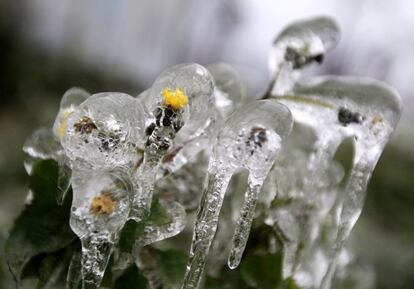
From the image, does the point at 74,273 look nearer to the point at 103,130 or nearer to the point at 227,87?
the point at 103,130

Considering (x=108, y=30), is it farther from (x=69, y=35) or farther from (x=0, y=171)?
(x=0, y=171)

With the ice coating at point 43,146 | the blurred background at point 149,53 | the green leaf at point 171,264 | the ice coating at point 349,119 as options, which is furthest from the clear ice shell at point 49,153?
the blurred background at point 149,53

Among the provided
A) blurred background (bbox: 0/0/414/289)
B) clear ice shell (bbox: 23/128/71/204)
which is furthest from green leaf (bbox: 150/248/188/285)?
blurred background (bbox: 0/0/414/289)

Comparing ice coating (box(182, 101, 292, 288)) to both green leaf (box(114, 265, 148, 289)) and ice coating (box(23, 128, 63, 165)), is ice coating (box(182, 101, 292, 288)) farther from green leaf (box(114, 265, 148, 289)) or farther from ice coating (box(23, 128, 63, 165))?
ice coating (box(23, 128, 63, 165))

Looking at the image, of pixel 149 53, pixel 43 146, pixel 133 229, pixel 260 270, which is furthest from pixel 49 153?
pixel 149 53

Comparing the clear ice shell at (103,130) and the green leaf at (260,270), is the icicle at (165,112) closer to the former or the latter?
the clear ice shell at (103,130)

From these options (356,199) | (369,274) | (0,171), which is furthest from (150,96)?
(0,171)
